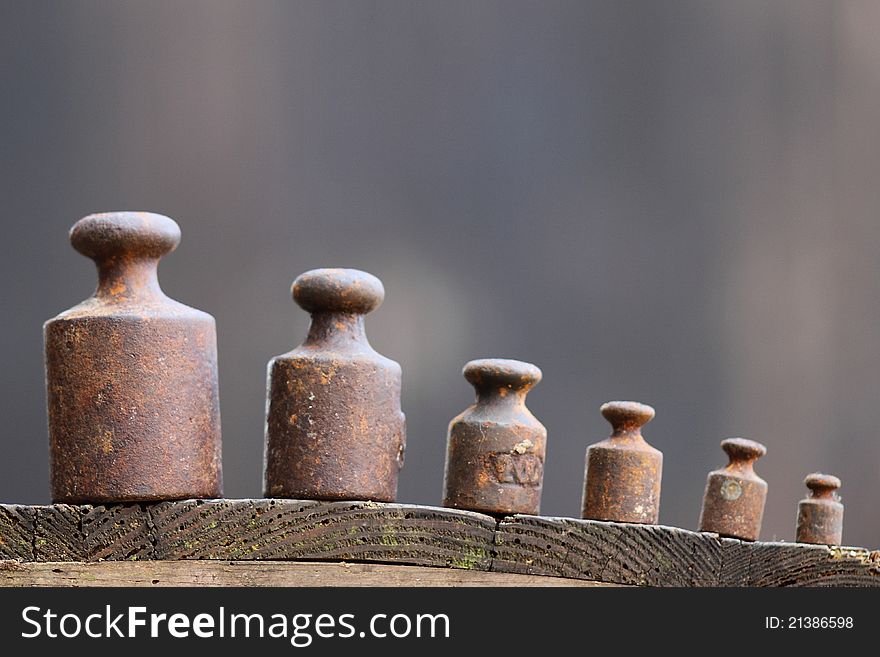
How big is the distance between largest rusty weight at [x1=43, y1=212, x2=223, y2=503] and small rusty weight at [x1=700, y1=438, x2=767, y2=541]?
5.76 ft

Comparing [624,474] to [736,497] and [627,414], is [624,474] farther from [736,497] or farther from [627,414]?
[736,497]

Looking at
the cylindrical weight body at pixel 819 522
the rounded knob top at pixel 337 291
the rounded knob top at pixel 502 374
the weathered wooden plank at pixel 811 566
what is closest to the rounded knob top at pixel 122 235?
the rounded knob top at pixel 337 291

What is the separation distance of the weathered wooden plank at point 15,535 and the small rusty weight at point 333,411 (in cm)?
40

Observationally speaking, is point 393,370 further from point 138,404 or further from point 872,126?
point 872,126

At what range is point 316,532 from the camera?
194 centimetres

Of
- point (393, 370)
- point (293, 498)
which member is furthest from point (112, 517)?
point (393, 370)

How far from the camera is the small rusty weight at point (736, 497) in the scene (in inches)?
131

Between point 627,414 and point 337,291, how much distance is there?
100 centimetres

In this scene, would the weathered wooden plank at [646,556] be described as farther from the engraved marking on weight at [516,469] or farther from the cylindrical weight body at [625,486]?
the cylindrical weight body at [625,486]

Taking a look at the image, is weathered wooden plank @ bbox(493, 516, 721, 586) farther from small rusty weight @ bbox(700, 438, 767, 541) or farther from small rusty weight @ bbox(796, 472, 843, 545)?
small rusty weight @ bbox(796, 472, 843, 545)

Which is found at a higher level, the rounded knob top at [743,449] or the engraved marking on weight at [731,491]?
the rounded knob top at [743,449]

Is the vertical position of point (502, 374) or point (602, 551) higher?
point (502, 374)

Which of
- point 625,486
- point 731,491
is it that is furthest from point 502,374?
point 731,491
